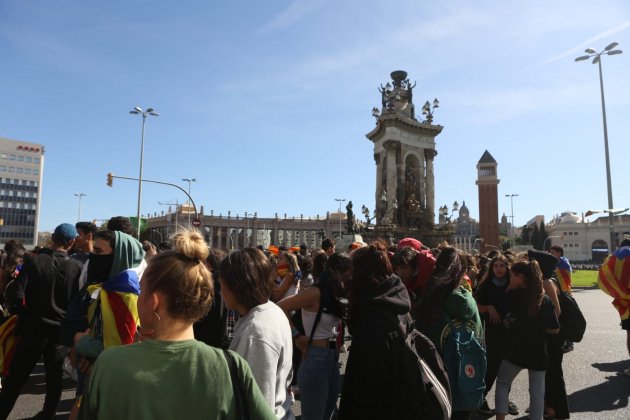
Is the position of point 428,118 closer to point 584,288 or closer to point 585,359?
point 584,288

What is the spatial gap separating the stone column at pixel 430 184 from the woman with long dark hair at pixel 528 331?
33949 millimetres

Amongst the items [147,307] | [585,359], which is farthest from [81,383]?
[585,359]

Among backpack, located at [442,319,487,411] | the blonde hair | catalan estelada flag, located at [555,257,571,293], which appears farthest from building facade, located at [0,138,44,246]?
the blonde hair

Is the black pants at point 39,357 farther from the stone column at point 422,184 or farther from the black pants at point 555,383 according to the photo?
the stone column at point 422,184

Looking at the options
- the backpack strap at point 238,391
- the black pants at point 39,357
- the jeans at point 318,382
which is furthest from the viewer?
the black pants at point 39,357

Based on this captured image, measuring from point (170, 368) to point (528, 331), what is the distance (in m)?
4.50

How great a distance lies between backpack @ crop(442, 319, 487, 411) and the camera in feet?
13.0

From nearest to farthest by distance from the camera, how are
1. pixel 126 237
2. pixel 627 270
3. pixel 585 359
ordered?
pixel 126 237 → pixel 627 270 → pixel 585 359

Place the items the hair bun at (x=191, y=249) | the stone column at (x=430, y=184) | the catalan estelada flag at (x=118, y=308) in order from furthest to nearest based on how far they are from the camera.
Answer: the stone column at (x=430, y=184), the catalan estelada flag at (x=118, y=308), the hair bun at (x=191, y=249)

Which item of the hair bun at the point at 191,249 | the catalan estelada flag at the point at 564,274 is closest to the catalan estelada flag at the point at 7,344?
the hair bun at the point at 191,249

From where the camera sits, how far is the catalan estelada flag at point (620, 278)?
7559mm

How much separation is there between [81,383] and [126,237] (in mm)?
1452

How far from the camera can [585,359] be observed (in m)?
8.77

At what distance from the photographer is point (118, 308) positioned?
11.2 ft
